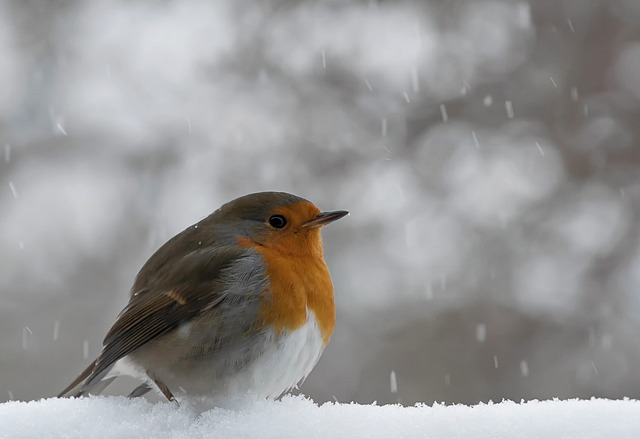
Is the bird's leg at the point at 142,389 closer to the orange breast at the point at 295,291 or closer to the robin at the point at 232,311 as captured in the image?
the robin at the point at 232,311

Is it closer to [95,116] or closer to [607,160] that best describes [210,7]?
[95,116]

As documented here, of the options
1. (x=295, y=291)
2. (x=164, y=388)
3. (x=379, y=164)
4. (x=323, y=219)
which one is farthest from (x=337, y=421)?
(x=379, y=164)

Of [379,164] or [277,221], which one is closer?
[277,221]

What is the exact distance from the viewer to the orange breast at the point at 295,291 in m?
2.07

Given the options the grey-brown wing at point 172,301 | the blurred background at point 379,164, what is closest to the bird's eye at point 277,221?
the grey-brown wing at point 172,301

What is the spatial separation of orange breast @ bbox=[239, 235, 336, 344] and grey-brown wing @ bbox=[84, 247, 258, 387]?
4.3 inches

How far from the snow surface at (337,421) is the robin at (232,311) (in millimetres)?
603

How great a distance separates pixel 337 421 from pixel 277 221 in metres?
1.12

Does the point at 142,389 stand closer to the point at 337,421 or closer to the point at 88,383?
the point at 88,383

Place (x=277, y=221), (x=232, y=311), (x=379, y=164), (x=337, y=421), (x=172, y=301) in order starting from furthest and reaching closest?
(x=379, y=164) < (x=277, y=221) < (x=172, y=301) < (x=232, y=311) < (x=337, y=421)

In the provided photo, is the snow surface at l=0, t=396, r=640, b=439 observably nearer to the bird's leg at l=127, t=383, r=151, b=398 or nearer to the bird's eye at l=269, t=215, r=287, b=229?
the bird's leg at l=127, t=383, r=151, b=398

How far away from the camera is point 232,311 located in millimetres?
2098

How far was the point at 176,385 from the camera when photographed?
2.09 m

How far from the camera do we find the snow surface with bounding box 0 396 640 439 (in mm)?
1173
